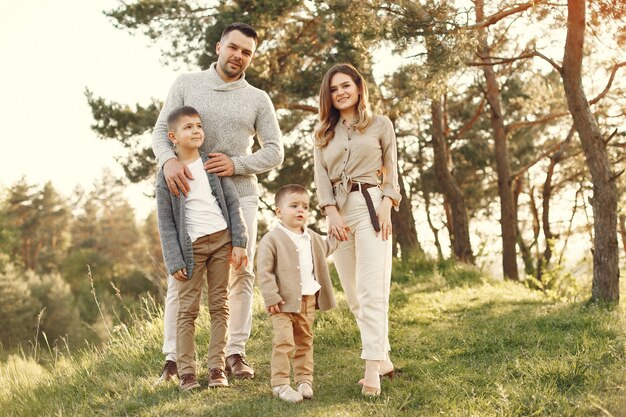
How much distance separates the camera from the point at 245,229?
4328mm

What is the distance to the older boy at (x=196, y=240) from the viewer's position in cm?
418

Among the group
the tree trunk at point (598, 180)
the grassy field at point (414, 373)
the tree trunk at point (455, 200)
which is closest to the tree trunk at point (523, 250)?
the tree trunk at point (455, 200)

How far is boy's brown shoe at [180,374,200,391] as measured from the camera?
4.19 m

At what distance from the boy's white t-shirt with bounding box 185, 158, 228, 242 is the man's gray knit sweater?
273 millimetres

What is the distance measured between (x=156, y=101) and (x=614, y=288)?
969cm

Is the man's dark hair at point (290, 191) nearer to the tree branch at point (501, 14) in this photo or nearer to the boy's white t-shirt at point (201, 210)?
the boy's white t-shirt at point (201, 210)

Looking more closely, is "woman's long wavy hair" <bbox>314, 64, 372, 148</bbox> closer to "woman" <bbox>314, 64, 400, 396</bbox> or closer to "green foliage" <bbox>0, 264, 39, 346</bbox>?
"woman" <bbox>314, 64, 400, 396</bbox>

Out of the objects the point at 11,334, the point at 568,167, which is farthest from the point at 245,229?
the point at 11,334

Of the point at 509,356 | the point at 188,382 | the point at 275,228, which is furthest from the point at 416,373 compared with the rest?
the point at 188,382

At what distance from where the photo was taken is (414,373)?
4.87 meters

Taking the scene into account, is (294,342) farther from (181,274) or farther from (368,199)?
(368,199)

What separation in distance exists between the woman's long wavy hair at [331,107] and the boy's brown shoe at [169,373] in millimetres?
1742

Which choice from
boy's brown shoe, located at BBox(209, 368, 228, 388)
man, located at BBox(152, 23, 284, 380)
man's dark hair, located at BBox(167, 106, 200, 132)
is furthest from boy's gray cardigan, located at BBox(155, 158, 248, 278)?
boy's brown shoe, located at BBox(209, 368, 228, 388)

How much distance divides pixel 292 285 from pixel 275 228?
39 cm
